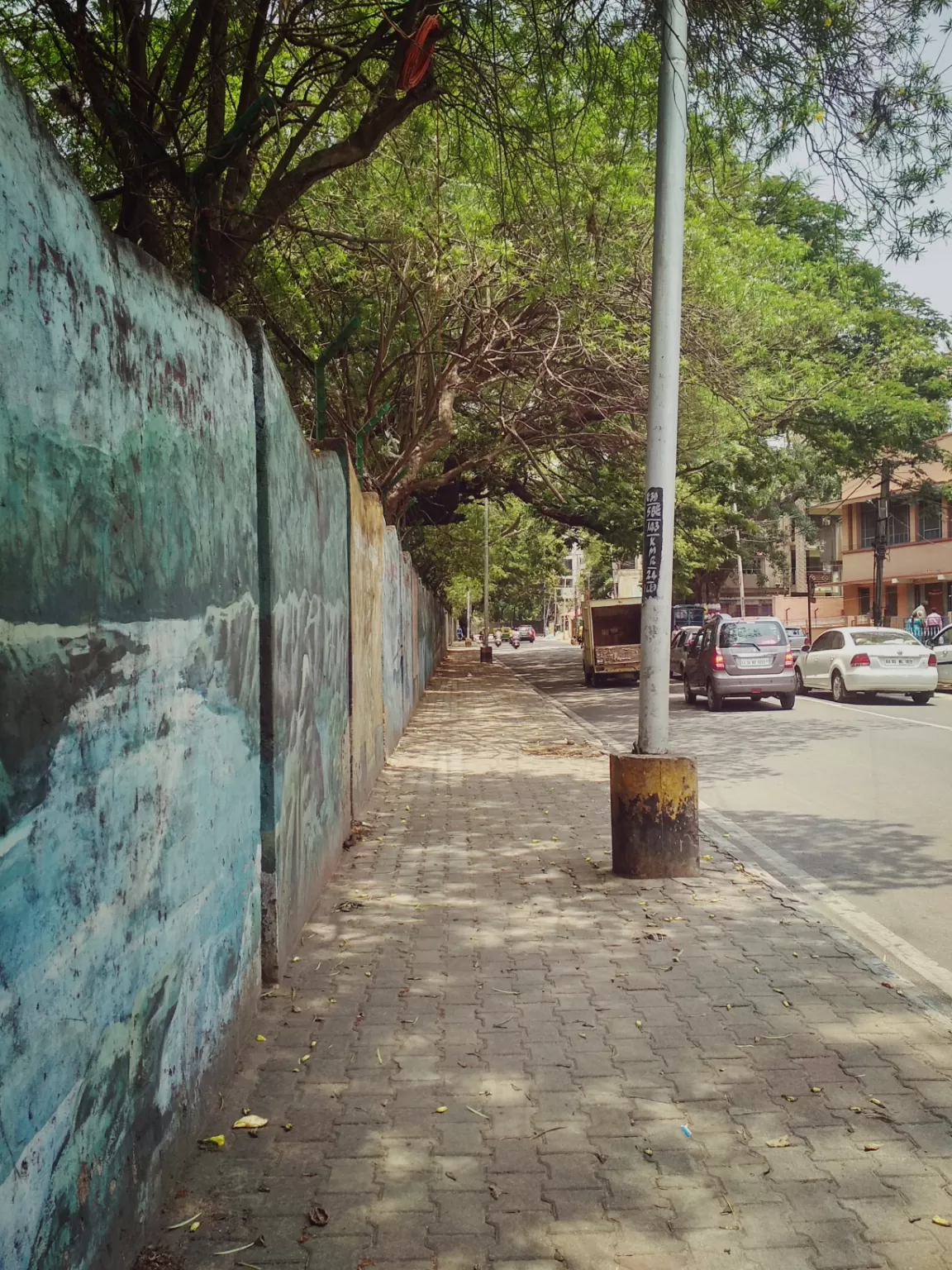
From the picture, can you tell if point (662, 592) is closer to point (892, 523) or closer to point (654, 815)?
point (654, 815)

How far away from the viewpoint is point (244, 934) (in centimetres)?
407

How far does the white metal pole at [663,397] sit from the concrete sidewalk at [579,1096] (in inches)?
48.1

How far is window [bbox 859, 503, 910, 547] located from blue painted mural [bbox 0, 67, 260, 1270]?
1653 inches

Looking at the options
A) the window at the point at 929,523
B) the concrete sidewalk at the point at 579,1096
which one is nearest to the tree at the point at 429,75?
the concrete sidewalk at the point at 579,1096

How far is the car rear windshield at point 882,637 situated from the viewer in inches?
765

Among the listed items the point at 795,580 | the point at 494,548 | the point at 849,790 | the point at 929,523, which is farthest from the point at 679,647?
the point at 795,580

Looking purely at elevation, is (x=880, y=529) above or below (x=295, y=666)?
above

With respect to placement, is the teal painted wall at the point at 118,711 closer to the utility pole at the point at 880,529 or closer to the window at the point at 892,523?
the utility pole at the point at 880,529

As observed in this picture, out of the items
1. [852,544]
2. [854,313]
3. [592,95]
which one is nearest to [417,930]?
[592,95]

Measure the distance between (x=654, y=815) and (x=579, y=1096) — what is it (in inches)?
123

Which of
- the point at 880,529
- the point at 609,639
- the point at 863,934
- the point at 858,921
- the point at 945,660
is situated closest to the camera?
the point at 863,934

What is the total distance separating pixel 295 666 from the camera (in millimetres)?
5273

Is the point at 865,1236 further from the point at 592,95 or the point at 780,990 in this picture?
the point at 592,95

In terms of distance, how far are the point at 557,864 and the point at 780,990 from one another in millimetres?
2588
